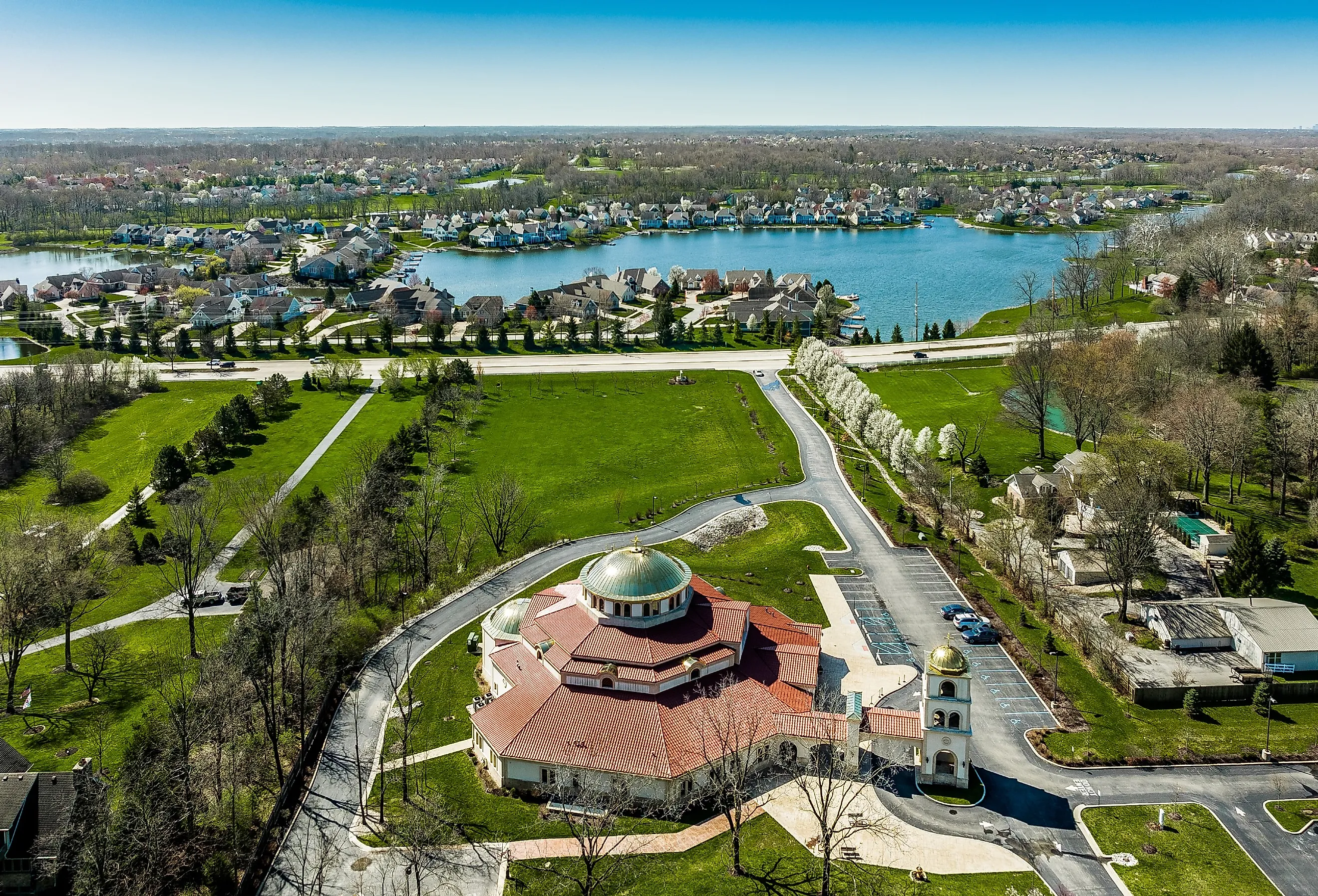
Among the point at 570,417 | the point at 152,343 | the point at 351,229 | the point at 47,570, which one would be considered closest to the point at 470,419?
the point at 570,417

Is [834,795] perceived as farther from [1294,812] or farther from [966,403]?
[966,403]

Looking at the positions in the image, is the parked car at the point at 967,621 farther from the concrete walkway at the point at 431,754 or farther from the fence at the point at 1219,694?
the concrete walkway at the point at 431,754

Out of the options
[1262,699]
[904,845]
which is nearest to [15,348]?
[904,845]

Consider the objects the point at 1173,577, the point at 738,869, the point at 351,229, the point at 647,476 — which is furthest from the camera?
the point at 351,229

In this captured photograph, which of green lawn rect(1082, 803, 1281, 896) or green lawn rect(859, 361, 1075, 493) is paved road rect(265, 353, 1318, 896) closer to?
green lawn rect(1082, 803, 1281, 896)

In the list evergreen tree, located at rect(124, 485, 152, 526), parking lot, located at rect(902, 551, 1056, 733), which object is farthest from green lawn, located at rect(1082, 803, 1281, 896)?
evergreen tree, located at rect(124, 485, 152, 526)

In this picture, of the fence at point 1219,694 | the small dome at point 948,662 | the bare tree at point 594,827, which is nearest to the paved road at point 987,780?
the bare tree at point 594,827

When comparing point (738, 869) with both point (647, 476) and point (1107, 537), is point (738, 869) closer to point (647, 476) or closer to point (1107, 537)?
point (1107, 537)
